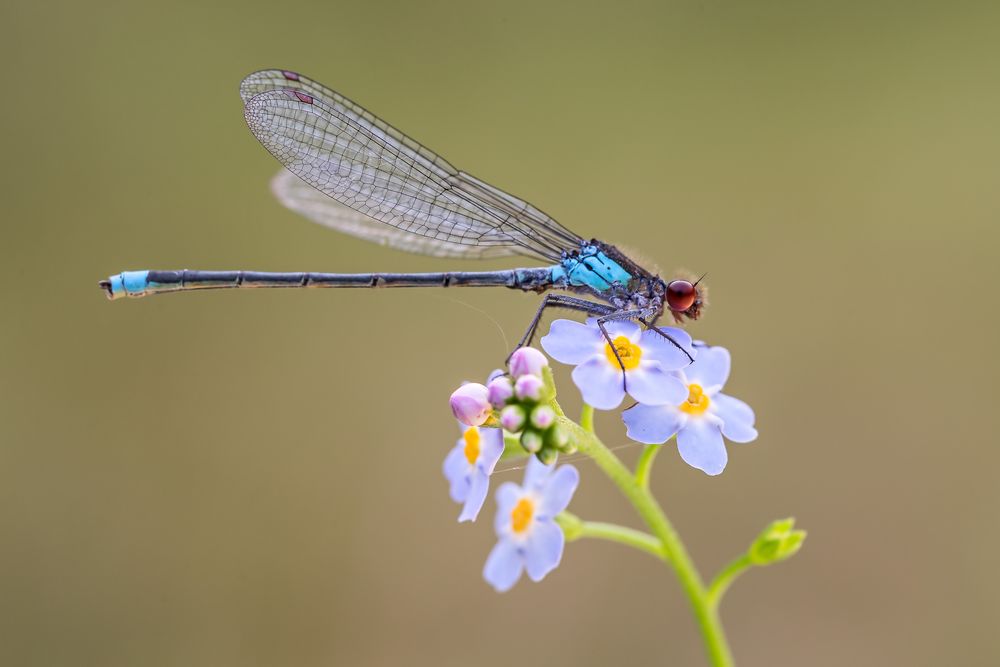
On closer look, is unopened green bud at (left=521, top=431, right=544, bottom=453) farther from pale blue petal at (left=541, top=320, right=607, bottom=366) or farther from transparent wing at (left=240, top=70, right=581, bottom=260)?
transparent wing at (left=240, top=70, right=581, bottom=260)

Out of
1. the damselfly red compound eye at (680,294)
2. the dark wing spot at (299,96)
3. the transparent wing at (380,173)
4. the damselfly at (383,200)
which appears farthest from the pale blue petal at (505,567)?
the dark wing spot at (299,96)

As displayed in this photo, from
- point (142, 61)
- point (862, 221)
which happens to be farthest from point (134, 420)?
point (862, 221)

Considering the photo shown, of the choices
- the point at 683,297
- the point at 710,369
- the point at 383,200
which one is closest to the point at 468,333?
the point at 383,200

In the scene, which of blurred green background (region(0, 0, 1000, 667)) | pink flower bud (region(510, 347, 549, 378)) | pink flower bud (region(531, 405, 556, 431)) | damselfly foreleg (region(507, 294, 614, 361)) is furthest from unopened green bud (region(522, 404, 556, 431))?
blurred green background (region(0, 0, 1000, 667))

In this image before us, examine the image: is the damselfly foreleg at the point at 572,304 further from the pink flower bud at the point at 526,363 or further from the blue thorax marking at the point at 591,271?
the pink flower bud at the point at 526,363

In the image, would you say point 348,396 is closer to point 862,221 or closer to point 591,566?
point 591,566

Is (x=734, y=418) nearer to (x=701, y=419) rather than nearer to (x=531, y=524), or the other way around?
(x=701, y=419)

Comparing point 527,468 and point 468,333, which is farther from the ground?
point 468,333
